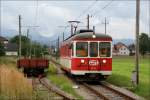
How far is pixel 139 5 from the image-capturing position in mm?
22578

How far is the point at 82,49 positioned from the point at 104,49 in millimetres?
1217

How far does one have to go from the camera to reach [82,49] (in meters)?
26.3

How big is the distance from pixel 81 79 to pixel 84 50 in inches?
97.9

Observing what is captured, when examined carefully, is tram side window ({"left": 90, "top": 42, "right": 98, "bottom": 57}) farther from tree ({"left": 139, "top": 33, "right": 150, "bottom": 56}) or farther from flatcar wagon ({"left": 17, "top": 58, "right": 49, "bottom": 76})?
tree ({"left": 139, "top": 33, "right": 150, "bottom": 56})

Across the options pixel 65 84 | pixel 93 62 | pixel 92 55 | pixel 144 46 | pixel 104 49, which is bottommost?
pixel 65 84

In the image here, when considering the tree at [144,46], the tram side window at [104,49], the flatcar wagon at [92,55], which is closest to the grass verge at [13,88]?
the flatcar wagon at [92,55]

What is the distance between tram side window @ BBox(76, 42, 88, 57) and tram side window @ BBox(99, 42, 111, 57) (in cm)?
82

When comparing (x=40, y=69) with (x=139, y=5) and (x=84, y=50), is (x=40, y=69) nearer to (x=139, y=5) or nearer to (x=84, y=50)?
(x=84, y=50)

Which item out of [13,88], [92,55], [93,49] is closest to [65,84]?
[92,55]

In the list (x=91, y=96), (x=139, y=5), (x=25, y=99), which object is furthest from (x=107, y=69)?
(x=25, y=99)

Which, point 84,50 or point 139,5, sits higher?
point 139,5

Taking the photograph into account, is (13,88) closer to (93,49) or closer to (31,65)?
(93,49)

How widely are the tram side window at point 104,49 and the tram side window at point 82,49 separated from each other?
32.2 inches

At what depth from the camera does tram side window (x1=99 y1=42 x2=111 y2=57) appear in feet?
85.9
